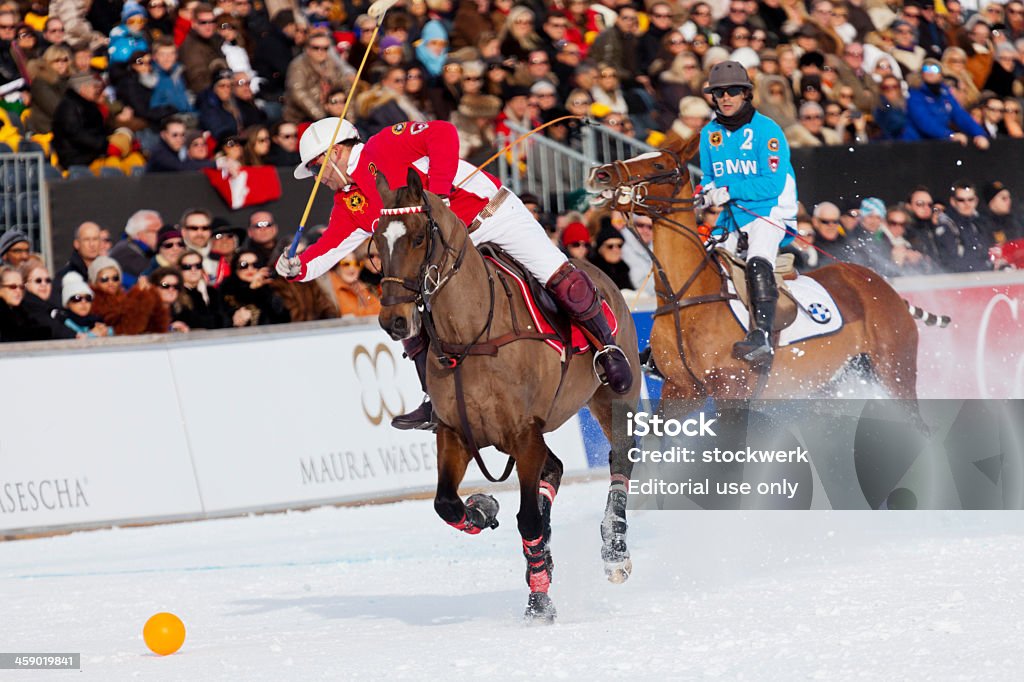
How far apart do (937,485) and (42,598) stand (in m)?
5.92

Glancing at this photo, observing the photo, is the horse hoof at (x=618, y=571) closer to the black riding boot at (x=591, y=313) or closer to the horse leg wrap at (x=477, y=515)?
the horse leg wrap at (x=477, y=515)

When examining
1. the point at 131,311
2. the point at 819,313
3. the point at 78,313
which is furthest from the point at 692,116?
the point at 78,313

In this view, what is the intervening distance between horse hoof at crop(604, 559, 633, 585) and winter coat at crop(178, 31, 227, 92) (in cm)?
774

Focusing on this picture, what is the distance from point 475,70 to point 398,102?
107 centimetres

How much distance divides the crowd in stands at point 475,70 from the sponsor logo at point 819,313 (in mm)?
4616

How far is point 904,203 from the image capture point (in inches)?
635

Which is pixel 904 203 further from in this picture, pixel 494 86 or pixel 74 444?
pixel 74 444

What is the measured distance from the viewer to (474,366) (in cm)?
788

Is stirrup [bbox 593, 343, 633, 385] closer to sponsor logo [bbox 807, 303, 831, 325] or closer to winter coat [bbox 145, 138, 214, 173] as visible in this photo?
sponsor logo [bbox 807, 303, 831, 325]

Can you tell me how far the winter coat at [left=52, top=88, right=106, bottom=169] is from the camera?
14062 millimetres

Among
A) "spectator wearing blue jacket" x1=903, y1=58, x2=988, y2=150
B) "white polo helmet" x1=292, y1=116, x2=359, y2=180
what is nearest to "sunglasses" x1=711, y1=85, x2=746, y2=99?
"white polo helmet" x1=292, y1=116, x2=359, y2=180

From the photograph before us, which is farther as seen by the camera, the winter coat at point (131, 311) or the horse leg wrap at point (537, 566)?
the winter coat at point (131, 311)

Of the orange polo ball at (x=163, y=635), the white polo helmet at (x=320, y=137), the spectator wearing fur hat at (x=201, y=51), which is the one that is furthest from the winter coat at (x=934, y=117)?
the orange polo ball at (x=163, y=635)

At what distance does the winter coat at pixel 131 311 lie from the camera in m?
12.7
